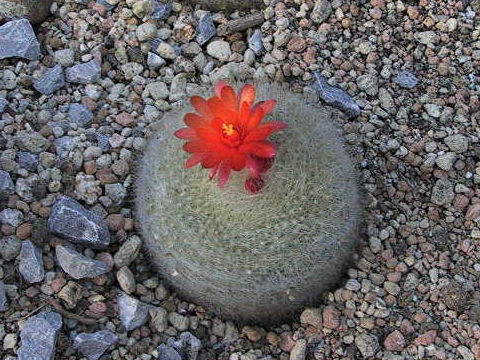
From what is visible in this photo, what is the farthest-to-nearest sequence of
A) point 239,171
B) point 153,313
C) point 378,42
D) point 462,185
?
point 378,42 → point 462,185 → point 153,313 → point 239,171

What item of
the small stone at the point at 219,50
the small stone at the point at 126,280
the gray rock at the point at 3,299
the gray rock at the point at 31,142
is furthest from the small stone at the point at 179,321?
the small stone at the point at 219,50

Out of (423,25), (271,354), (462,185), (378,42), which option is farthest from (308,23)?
(271,354)

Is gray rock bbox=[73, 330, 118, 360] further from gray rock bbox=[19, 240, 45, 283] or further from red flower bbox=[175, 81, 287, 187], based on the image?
red flower bbox=[175, 81, 287, 187]

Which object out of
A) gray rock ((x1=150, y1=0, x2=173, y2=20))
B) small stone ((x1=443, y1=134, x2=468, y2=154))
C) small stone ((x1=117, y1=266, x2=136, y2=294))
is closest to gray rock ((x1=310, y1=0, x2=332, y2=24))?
gray rock ((x1=150, y1=0, x2=173, y2=20))

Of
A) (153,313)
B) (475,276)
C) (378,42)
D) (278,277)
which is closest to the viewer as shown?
(278,277)

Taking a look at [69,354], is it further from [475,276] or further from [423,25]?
[423,25]

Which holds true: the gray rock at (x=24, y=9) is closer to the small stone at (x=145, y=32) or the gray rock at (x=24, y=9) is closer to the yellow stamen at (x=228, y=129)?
the small stone at (x=145, y=32)

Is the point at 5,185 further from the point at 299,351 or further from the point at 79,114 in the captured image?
the point at 299,351

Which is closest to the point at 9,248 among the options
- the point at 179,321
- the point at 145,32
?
the point at 179,321
